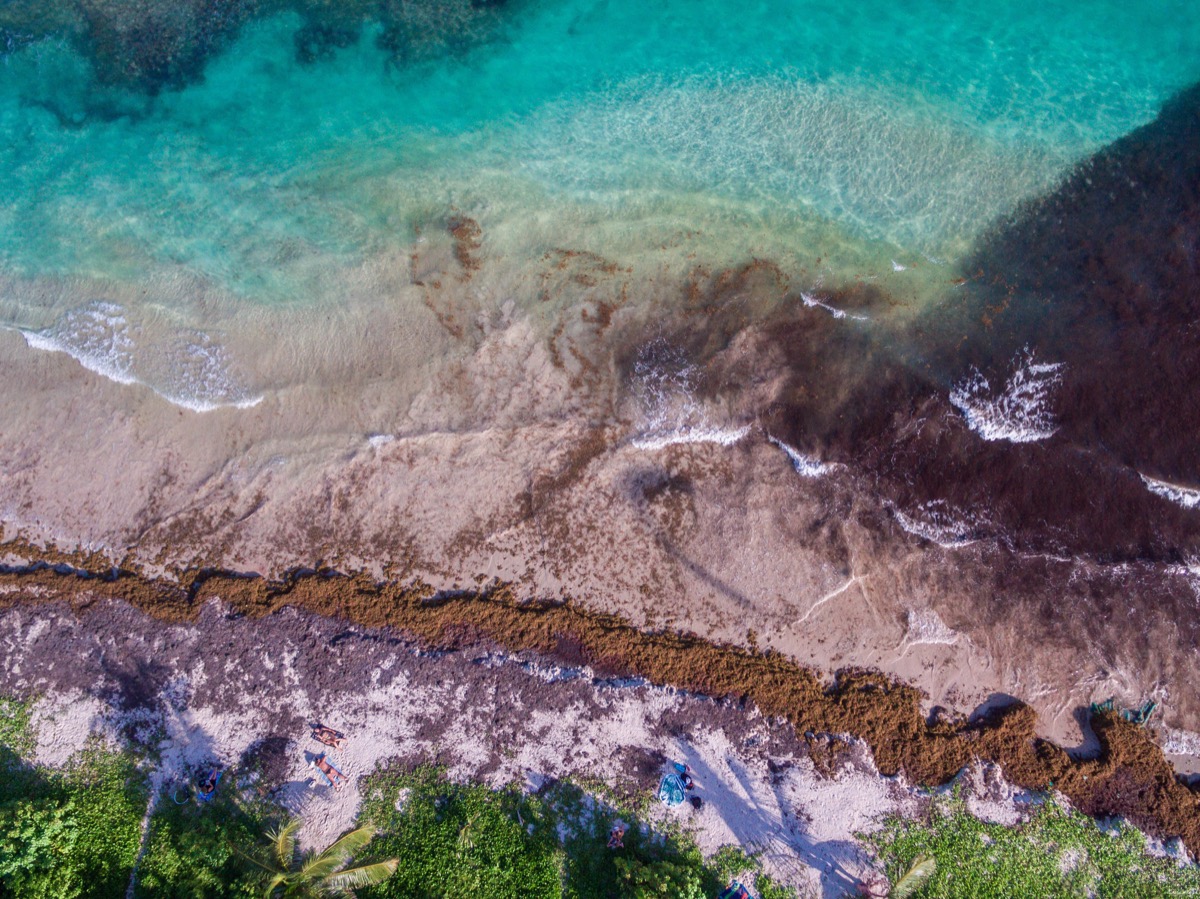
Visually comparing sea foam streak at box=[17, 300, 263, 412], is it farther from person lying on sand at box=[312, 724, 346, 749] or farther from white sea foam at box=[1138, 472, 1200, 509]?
white sea foam at box=[1138, 472, 1200, 509]

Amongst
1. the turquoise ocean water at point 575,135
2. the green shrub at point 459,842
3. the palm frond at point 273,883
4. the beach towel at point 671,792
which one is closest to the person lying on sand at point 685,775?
the beach towel at point 671,792

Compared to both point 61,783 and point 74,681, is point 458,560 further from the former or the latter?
point 61,783

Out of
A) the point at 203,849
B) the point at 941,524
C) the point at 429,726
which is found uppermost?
the point at 941,524

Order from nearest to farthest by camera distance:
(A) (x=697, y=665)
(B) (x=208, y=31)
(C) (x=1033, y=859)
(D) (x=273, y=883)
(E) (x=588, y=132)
Result: (D) (x=273, y=883) < (C) (x=1033, y=859) < (A) (x=697, y=665) < (E) (x=588, y=132) < (B) (x=208, y=31)

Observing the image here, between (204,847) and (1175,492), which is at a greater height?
(1175,492)

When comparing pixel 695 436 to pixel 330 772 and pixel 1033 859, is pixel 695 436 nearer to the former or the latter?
pixel 330 772

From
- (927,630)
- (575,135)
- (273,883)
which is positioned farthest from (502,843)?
(575,135)

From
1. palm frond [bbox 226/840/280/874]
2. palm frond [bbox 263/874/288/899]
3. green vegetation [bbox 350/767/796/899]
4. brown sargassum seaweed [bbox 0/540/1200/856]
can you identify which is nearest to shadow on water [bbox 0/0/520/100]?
brown sargassum seaweed [bbox 0/540/1200/856]
